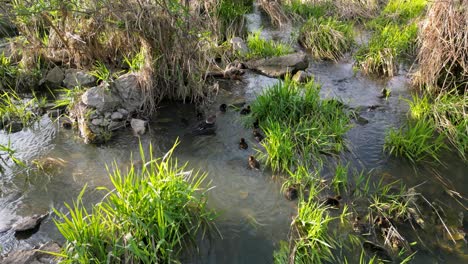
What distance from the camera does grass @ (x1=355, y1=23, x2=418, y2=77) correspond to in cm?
761

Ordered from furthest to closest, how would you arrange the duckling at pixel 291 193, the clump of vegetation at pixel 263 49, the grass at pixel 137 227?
the clump of vegetation at pixel 263 49 → the duckling at pixel 291 193 → the grass at pixel 137 227

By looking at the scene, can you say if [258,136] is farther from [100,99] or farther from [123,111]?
[100,99]

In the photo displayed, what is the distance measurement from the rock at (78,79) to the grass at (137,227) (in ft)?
11.8

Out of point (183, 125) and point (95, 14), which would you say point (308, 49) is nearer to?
point (183, 125)

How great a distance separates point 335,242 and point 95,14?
188 inches

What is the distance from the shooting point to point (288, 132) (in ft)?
16.9

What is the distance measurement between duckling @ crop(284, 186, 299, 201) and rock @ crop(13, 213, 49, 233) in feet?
9.10

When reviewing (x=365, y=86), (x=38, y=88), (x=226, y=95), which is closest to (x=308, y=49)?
(x=365, y=86)

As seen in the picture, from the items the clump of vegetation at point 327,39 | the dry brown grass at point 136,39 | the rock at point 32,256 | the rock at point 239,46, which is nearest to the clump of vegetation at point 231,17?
the rock at point 239,46

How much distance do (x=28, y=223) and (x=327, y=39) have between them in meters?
7.24

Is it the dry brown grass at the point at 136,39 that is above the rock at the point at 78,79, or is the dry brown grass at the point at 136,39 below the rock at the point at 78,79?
above

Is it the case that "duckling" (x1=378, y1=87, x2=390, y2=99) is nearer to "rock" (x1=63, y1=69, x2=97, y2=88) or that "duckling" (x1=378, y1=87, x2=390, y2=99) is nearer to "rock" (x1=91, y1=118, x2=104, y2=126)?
"rock" (x1=91, y1=118, x2=104, y2=126)

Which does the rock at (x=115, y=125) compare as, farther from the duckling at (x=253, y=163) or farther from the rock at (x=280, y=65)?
the rock at (x=280, y=65)

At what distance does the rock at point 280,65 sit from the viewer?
295 inches
